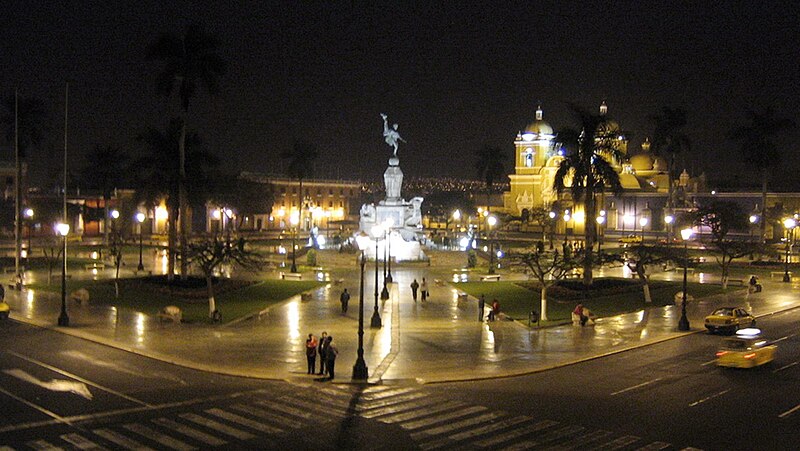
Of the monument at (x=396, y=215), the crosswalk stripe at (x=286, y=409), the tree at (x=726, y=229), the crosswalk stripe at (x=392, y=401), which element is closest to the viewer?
the crosswalk stripe at (x=286, y=409)

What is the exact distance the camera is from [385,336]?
31.8 meters

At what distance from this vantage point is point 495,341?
30984 millimetres

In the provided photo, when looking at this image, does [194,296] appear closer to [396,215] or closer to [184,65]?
[184,65]

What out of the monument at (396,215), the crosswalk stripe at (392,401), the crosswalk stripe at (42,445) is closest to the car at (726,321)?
the crosswalk stripe at (392,401)

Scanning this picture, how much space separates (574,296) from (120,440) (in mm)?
31602

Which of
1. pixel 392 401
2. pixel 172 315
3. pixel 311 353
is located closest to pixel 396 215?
pixel 172 315

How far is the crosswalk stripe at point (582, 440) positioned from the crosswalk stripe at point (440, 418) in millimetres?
3113

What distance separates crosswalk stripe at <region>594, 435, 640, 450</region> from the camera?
670 inches

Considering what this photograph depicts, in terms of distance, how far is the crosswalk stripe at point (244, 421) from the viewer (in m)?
18.1

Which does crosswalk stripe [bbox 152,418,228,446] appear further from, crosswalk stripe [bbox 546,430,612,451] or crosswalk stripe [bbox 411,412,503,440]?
crosswalk stripe [bbox 546,430,612,451]

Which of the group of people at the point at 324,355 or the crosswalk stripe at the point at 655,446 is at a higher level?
the group of people at the point at 324,355

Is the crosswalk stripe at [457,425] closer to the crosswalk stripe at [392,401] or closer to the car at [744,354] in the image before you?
the crosswalk stripe at [392,401]

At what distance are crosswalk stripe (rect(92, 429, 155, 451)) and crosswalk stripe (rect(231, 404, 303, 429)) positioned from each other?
10.8 feet

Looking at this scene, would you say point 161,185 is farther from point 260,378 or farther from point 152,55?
point 260,378
